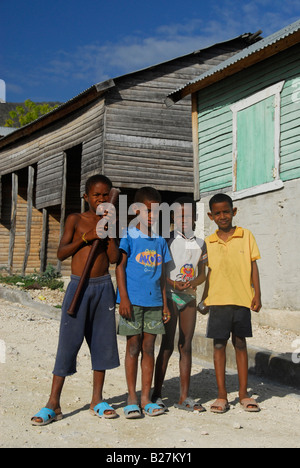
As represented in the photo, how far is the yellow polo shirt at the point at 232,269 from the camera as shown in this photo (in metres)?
4.25

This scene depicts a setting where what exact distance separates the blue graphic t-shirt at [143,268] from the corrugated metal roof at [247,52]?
5.89m

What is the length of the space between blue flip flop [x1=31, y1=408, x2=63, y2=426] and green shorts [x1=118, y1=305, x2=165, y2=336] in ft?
2.40

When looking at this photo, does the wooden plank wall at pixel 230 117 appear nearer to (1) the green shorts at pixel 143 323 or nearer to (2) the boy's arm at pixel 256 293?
(2) the boy's arm at pixel 256 293

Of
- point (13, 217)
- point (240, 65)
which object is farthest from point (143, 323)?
point (13, 217)

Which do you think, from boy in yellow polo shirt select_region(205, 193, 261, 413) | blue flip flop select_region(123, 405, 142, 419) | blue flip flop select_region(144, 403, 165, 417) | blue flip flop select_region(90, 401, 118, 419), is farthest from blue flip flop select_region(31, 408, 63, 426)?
boy in yellow polo shirt select_region(205, 193, 261, 413)

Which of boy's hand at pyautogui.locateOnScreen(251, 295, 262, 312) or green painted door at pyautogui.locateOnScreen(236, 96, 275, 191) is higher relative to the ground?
green painted door at pyautogui.locateOnScreen(236, 96, 275, 191)

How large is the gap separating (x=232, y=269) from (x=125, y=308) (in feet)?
3.28

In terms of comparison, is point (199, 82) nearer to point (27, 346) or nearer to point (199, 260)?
point (27, 346)

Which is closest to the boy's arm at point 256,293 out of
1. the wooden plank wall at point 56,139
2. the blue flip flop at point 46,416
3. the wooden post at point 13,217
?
the blue flip flop at point 46,416

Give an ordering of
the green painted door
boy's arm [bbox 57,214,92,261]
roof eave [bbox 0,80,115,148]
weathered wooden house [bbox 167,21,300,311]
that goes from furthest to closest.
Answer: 1. roof eave [bbox 0,80,115,148]
2. the green painted door
3. weathered wooden house [bbox 167,21,300,311]
4. boy's arm [bbox 57,214,92,261]

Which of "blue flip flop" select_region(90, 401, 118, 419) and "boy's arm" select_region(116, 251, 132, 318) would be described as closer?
"blue flip flop" select_region(90, 401, 118, 419)

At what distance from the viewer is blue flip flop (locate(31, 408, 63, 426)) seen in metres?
3.56

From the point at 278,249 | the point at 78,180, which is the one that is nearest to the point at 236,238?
the point at 278,249

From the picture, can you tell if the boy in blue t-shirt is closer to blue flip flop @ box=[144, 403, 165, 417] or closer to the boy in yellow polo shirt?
blue flip flop @ box=[144, 403, 165, 417]
